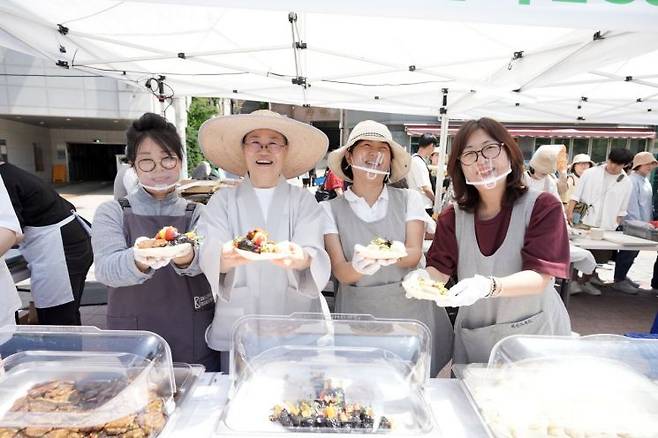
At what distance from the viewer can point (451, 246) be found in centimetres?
194

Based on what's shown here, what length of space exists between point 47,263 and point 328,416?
2739 millimetres

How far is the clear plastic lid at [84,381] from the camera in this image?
4.24 feet

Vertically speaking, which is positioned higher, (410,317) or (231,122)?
(231,122)

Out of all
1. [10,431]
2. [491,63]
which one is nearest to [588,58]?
[491,63]

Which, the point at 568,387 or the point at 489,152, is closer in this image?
the point at 568,387

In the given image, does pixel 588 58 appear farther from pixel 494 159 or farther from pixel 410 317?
pixel 410 317

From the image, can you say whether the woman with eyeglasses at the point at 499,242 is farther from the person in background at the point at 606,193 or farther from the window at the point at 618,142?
the window at the point at 618,142

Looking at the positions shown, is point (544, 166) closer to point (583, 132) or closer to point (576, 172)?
point (576, 172)

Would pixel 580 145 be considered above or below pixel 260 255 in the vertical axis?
above

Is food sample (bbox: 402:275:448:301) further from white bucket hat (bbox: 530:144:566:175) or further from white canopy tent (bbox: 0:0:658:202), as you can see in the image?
white bucket hat (bbox: 530:144:566:175)

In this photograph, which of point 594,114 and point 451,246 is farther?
point 594,114

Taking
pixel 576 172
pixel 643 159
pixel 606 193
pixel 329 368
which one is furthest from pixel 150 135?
pixel 576 172

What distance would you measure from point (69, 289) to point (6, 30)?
9.58 ft

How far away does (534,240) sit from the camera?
5.66ft
